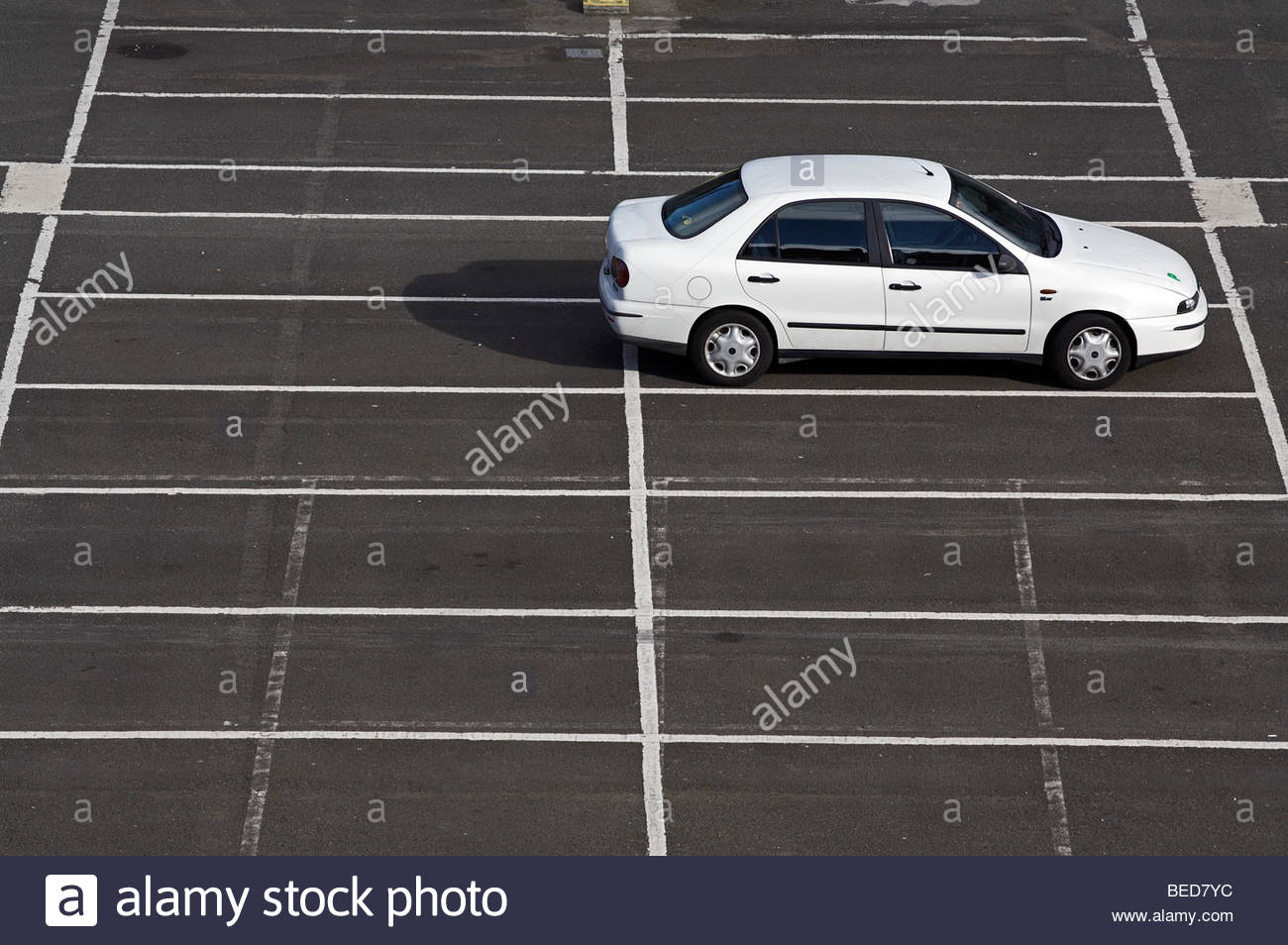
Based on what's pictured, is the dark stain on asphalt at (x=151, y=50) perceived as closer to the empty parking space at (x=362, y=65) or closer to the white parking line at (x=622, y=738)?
the empty parking space at (x=362, y=65)

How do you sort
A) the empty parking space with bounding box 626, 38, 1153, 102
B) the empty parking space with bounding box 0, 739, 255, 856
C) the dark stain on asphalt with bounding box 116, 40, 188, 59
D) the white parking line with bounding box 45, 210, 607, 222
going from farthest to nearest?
1. the dark stain on asphalt with bounding box 116, 40, 188, 59
2. the empty parking space with bounding box 626, 38, 1153, 102
3. the white parking line with bounding box 45, 210, 607, 222
4. the empty parking space with bounding box 0, 739, 255, 856

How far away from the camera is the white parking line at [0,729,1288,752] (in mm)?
11219

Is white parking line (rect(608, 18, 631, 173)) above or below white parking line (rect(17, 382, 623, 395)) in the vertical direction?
above

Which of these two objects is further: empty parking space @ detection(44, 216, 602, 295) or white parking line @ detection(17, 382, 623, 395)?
empty parking space @ detection(44, 216, 602, 295)

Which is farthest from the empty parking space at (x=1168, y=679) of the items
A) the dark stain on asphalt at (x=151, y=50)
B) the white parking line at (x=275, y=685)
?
the dark stain on asphalt at (x=151, y=50)

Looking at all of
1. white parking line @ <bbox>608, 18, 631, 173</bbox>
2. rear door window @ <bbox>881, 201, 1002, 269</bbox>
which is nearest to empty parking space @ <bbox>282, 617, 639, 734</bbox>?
rear door window @ <bbox>881, 201, 1002, 269</bbox>

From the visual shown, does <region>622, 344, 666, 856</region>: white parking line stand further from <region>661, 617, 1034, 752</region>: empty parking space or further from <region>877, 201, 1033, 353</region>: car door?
<region>877, 201, 1033, 353</region>: car door

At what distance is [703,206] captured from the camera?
48.0ft

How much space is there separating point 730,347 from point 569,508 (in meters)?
2.17

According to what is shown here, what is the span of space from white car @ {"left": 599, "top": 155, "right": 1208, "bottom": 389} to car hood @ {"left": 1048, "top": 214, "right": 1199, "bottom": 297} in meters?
0.02

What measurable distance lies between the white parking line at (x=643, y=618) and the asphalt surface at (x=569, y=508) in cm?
3

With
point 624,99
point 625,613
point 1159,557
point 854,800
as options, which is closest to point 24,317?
point 625,613

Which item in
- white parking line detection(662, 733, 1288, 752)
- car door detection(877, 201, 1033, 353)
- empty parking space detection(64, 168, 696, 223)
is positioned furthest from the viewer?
empty parking space detection(64, 168, 696, 223)

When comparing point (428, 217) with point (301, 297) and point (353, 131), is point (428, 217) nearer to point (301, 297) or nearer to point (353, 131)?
point (301, 297)
